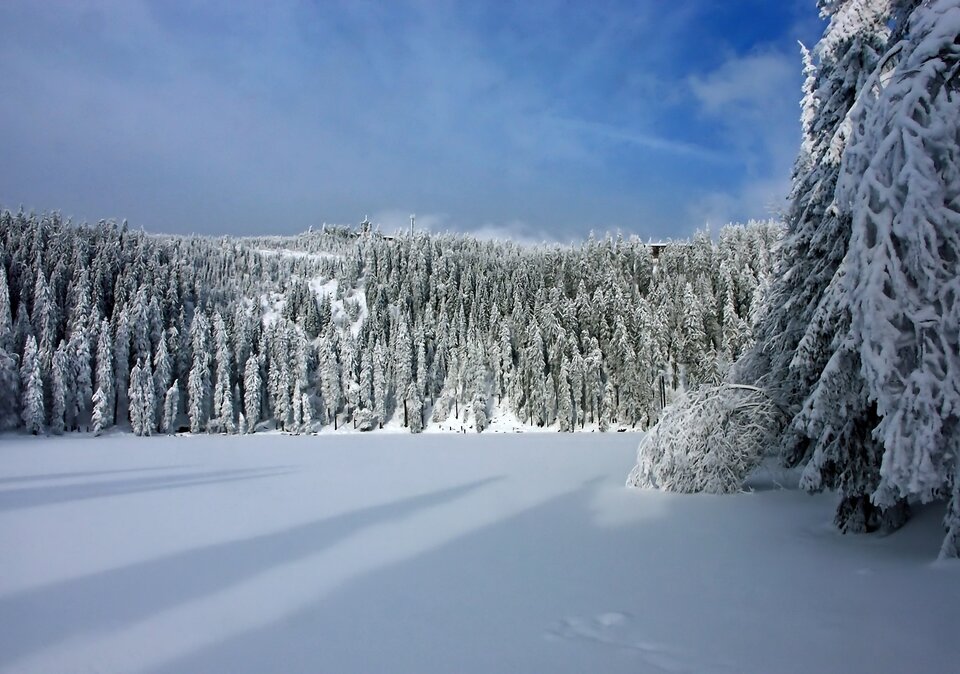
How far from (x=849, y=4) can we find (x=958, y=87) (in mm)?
5769

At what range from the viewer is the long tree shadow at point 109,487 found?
55.6 feet

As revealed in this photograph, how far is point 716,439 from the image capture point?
1499cm

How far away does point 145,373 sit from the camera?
6731 cm

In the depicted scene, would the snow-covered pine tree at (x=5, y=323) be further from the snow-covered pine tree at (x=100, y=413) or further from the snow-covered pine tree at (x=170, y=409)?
the snow-covered pine tree at (x=170, y=409)

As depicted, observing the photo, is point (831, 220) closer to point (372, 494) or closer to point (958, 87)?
point (958, 87)

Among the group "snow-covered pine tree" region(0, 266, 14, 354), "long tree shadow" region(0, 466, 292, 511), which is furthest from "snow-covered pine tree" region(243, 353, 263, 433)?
"long tree shadow" region(0, 466, 292, 511)

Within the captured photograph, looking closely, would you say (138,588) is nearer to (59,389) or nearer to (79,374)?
(59,389)

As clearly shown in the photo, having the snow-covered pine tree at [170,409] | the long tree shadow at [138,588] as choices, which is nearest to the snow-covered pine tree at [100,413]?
the snow-covered pine tree at [170,409]

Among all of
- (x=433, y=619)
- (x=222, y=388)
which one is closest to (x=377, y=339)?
(x=222, y=388)

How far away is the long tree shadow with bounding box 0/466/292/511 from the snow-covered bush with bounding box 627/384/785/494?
51.3ft

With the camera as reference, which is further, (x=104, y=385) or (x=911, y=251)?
(x=104, y=385)

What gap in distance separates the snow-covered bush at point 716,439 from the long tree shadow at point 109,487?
15.6 m

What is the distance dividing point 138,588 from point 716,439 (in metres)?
13.1

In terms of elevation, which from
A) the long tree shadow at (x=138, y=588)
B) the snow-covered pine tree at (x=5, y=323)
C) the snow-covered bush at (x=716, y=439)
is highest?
the snow-covered pine tree at (x=5, y=323)
